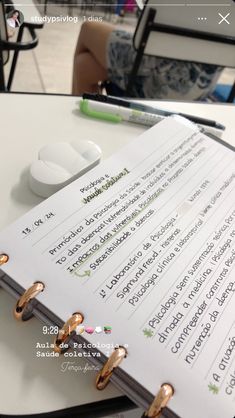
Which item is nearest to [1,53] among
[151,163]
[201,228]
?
[151,163]

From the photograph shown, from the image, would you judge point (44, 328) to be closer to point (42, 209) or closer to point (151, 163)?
point (42, 209)

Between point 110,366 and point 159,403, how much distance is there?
4cm

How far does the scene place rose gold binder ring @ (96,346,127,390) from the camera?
25 centimetres

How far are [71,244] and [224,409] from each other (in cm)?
18

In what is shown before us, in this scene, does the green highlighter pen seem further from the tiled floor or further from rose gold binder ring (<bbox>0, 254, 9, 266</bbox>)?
the tiled floor

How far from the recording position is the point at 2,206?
0.38 metres

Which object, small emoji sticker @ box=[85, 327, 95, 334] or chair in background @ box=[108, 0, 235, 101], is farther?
chair in background @ box=[108, 0, 235, 101]

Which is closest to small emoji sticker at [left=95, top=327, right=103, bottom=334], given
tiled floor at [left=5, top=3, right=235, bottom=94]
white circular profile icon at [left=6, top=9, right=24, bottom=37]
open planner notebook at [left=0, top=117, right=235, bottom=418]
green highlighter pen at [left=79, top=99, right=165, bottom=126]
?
open planner notebook at [left=0, top=117, right=235, bottom=418]

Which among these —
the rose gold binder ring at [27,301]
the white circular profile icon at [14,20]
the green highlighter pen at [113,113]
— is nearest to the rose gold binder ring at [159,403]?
the rose gold binder ring at [27,301]

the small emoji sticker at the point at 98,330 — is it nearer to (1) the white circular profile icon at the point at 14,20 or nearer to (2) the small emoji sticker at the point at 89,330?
(2) the small emoji sticker at the point at 89,330

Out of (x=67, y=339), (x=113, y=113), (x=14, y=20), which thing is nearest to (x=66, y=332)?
(x=67, y=339)

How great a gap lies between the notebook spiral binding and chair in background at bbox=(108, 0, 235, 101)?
74 centimetres

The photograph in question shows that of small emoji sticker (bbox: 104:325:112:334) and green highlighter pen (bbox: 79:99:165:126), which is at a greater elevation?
green highlighter pen (bbox: 79:99:165:126)

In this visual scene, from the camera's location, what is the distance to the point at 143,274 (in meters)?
0.31
